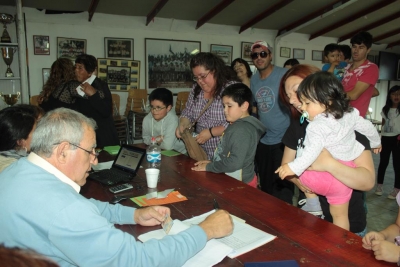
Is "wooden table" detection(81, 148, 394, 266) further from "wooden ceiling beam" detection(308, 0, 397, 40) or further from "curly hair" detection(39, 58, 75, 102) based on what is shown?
"wooden ceiling beam" detection(308, 0, 397, 40)

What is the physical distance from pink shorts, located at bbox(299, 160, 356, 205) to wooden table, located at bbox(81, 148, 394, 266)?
0.53 ft

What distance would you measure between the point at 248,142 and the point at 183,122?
0.88 meters

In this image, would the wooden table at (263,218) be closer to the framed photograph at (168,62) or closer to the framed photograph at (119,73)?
the framed photograph at (119,73)

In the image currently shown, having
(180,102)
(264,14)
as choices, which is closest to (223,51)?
(264,14)

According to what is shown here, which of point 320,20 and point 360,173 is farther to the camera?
point 320,20

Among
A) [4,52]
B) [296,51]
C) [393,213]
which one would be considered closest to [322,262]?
[393,213]

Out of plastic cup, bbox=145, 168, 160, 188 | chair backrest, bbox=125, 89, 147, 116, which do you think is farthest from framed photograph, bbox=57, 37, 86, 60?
plastic cup, bbox=145, 168, 160, 188

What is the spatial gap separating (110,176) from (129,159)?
196 millimetres

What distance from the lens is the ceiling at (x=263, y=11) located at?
6.32 meters

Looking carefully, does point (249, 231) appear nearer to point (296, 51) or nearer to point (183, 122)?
point (183, 122)

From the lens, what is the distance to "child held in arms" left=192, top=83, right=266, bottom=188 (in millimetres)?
2137

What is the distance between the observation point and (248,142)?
2.15 metres

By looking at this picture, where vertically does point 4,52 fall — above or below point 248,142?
above

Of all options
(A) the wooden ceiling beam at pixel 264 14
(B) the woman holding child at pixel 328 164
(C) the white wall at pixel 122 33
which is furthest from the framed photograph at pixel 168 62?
(B) the woman holding child at pixel 328 164
